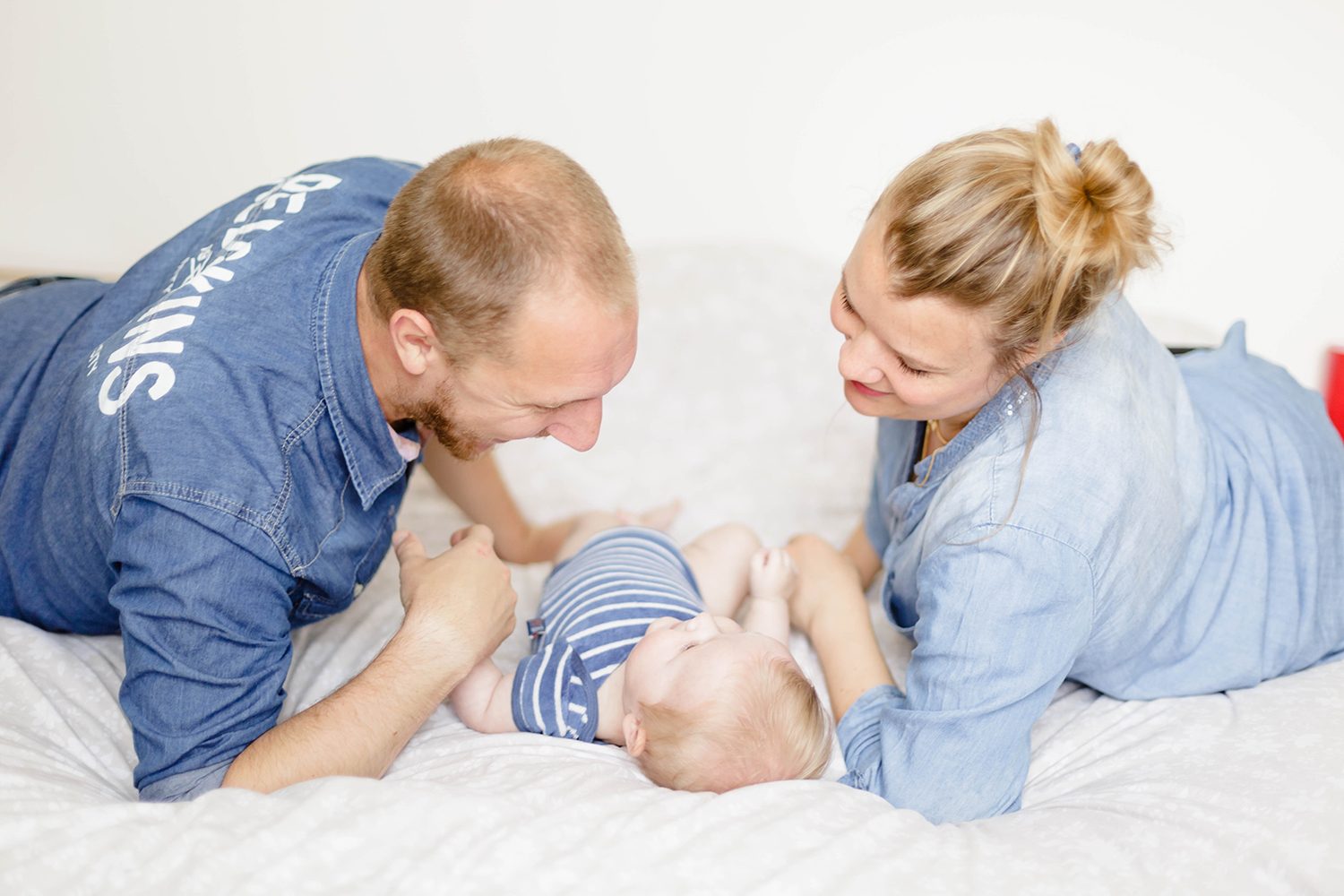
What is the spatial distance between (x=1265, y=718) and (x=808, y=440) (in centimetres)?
102

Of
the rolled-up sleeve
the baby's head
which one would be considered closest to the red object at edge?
the baby's head

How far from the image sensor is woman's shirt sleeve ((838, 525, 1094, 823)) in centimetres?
130

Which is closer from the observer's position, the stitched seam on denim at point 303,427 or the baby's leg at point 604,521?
the stitched seam on denim at point 303,427

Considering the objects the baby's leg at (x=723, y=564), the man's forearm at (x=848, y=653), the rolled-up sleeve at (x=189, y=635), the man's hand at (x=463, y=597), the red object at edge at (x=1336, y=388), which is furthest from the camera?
the red object at edge at (x=1336, y=388)

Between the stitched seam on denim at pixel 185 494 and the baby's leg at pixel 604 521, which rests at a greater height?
the stitched seam on denim at pixel 185 494

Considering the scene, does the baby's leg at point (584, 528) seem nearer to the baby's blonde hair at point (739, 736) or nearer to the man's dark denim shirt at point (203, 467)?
the man's dark denim shirt at point (203, 467)

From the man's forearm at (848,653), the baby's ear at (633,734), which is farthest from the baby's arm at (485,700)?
the man's forearm at (848,653)

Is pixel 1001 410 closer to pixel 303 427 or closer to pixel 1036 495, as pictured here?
pixel 1036 495

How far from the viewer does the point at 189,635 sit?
125cm

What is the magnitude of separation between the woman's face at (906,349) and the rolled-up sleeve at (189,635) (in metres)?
0.78

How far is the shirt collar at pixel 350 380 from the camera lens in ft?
4.63

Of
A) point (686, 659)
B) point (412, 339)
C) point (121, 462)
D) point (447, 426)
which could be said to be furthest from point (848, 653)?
point (121, 462)

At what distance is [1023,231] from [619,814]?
31.4 inches

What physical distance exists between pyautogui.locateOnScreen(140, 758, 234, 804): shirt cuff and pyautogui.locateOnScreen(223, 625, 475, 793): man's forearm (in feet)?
0.05
